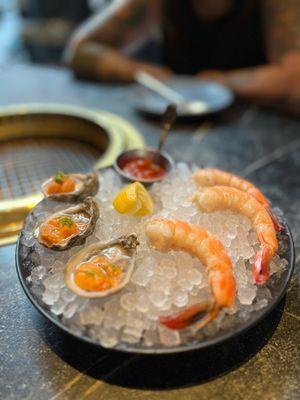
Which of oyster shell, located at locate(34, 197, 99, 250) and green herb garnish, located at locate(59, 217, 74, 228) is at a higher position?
green herb garnish, located at locate(59, 217, 74, 228)

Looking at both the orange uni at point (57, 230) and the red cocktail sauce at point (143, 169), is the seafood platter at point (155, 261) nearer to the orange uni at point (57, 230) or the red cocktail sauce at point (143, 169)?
the orange uni at point (57, 230)

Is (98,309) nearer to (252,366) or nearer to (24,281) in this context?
(24,281)

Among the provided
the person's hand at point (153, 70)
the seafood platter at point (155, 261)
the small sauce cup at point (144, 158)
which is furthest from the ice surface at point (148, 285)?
the person's hand at point (153, 70)

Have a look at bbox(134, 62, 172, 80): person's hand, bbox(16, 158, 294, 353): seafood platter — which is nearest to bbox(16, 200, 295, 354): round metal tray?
bbox(16, 158, 294, 353): seafood platter

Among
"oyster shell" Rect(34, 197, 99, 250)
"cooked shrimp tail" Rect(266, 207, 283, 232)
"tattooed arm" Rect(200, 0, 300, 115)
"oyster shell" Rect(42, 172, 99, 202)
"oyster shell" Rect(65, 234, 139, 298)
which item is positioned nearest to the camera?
"oyster shell" Rect(65, 234, 139, 298)

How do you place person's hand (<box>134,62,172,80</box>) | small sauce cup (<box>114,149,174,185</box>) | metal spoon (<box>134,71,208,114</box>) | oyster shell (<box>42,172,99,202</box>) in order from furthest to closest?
person's hand (<box>134,62,172,80</box>)
metal spoon (<box>134,71,208,114</box>)
small sauce cup (<box>114,149,174,185</box>)
oyster shell (<box>42,172,99,202</box>)

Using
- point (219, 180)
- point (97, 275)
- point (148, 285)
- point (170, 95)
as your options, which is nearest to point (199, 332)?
point (148, 285)

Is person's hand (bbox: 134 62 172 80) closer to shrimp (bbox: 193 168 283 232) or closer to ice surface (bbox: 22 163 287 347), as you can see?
shrimp (bbox: 193 168 283 232)
